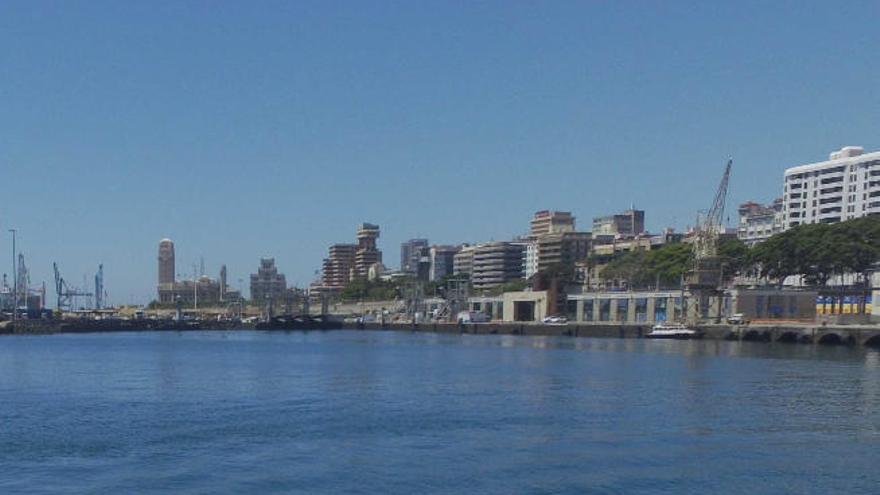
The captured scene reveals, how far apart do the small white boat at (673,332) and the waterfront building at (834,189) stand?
52.8m

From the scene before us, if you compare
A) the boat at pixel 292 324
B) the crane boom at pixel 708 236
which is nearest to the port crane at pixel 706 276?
the crane boom at pixel 708 236

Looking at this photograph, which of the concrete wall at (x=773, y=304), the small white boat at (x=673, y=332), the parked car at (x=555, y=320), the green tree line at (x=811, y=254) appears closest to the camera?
the small white boat at (x=673, y=332)

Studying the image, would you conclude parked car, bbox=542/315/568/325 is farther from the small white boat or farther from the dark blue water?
the dark blue water

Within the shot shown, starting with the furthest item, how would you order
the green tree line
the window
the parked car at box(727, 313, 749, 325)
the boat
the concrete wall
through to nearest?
the boat
the window
the concrete wall
the green tree line
the parked car at box(727, 313, 749, 325)

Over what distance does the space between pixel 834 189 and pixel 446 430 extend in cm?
14748

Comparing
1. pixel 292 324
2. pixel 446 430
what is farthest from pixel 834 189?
pixel 446 430

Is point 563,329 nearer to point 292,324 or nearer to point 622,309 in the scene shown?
point 622,309

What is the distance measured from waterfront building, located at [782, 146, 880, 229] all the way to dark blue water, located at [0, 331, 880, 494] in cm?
10615

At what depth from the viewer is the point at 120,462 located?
102 ft

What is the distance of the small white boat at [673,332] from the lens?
11562cm

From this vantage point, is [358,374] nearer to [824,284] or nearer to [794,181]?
[824,284]

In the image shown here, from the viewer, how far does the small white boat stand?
4552 inches

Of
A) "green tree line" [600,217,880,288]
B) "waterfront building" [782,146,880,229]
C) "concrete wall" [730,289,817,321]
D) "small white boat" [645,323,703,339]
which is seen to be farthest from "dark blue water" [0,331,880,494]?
"waterfront building" [782,146,880,229]

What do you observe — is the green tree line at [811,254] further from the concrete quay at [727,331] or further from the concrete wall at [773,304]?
the concrete quay at [727,331]
